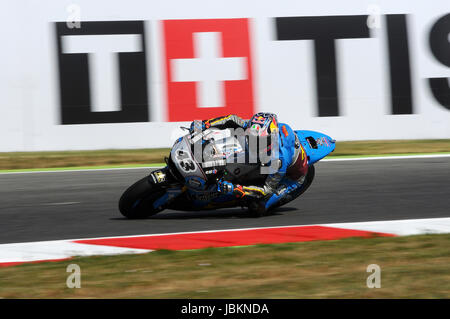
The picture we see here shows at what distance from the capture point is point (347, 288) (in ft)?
16.0

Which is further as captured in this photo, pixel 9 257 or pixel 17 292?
pixel 9 257

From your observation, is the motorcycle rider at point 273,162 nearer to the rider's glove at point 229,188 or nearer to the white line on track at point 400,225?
the rider's glove at point 229,188

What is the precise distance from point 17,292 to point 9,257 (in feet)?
4.36

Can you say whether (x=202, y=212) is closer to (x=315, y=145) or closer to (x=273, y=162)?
(x=273, y=162)

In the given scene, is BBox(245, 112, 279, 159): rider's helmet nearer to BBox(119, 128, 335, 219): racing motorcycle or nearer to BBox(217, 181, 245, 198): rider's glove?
BBox(119, 128, 335, 219): racing motorcycle

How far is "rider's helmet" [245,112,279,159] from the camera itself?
24.0ft

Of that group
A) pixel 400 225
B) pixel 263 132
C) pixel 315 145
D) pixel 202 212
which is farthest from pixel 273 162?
pixel 400 225

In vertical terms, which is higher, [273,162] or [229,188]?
[273,162]

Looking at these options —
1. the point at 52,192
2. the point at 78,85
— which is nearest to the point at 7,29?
the point at 78,85

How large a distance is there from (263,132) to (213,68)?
25.5 ft

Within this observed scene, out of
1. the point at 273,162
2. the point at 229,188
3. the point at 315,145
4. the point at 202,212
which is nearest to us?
the point at 229,188

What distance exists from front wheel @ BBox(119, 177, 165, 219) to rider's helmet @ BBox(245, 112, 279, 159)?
3.80 ft

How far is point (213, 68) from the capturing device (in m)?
14.9
